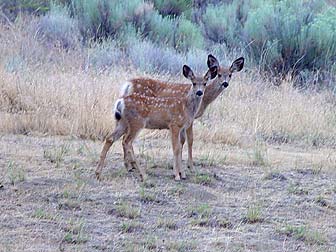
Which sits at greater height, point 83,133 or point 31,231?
point 31,231

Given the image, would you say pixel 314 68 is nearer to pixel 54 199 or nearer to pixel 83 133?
pixel 83 133

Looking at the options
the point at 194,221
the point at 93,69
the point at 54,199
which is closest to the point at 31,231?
the point at 54,199

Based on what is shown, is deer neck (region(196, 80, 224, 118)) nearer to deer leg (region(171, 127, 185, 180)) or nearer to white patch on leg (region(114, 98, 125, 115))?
deer leg (region(171, 127, 185, 180))

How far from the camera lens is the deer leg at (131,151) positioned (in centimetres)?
1001

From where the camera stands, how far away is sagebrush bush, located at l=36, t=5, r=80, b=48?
20.0 meters

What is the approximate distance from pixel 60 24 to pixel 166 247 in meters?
13.9

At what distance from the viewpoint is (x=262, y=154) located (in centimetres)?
1196

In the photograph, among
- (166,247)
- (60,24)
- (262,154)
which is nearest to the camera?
(166,247)

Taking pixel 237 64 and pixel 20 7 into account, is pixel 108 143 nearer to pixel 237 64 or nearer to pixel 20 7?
pixel 237 64

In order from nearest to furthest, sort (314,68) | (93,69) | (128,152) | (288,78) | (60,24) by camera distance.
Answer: (128,152)
(93,69)
(288,78)
(314,68)
(60,24)

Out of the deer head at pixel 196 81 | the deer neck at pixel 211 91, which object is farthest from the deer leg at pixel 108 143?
the deer neck at pixel 211 91

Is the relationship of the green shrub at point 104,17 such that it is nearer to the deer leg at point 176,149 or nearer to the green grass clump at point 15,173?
the deer leg at point 176,149

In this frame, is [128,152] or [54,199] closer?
[54,199]

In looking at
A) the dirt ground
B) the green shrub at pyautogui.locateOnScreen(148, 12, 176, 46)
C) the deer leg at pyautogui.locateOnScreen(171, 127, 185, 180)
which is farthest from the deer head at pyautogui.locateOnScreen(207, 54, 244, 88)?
the green shrub at pyautogui.locateOnScreen(148, 12, 176, 46)
